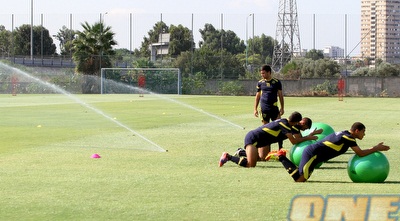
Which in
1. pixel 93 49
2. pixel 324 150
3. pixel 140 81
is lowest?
pixel 324 150

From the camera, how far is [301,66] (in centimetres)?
8656

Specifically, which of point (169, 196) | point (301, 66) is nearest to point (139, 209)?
point (169, 196)

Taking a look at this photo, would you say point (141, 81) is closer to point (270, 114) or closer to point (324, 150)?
point (270, 114)

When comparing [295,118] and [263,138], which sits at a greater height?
[295,118]

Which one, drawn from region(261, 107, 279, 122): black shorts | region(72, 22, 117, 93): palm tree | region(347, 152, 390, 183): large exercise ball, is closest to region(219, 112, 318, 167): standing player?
region(347, 152, 390, 183): large exercise ball

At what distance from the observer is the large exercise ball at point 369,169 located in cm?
1292

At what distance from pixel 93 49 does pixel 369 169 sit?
69.2 meters

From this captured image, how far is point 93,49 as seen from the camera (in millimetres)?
80500

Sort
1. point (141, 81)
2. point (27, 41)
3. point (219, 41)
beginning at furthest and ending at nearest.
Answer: point (219, 41), point (27, 41), point (141, 81)

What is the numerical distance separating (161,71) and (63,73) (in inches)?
418

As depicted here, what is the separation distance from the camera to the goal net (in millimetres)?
74938

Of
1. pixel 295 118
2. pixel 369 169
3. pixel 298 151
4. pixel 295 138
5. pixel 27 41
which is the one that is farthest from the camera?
pixel 27 41

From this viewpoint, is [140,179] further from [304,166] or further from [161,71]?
[161,71]

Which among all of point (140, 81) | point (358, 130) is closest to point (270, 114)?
point (358, 130)
